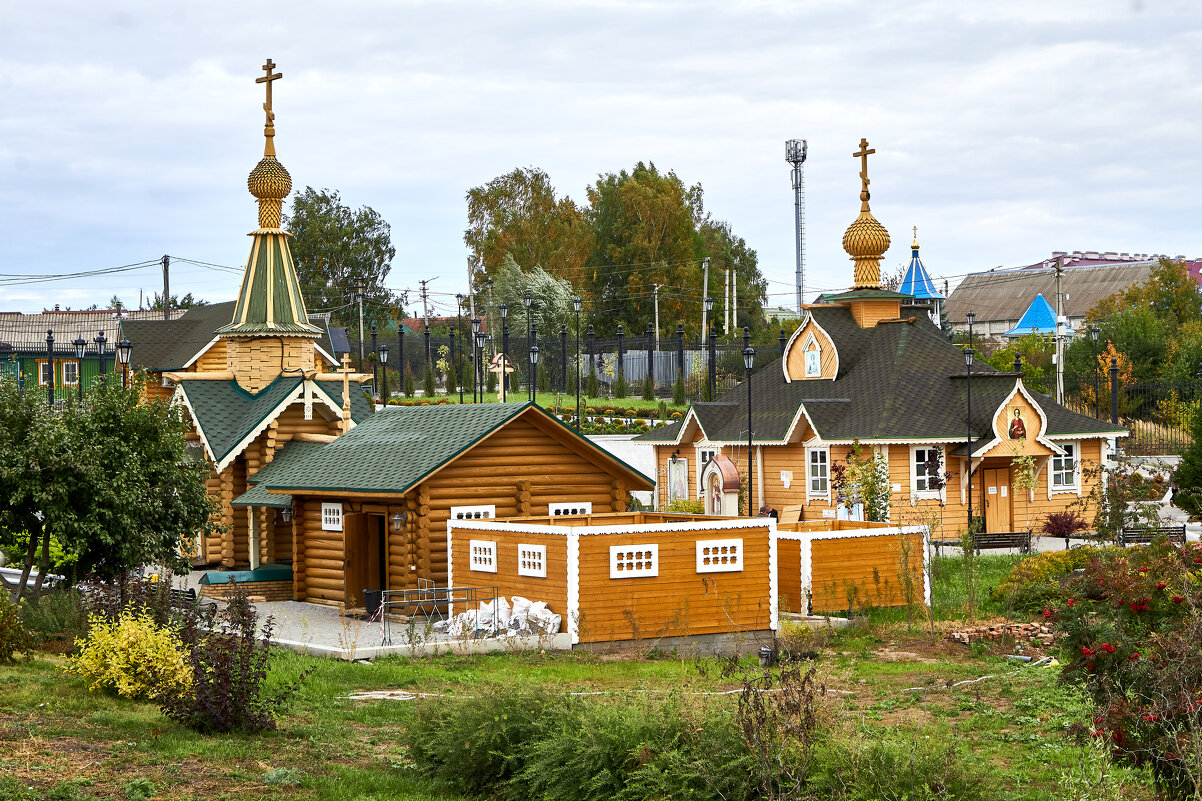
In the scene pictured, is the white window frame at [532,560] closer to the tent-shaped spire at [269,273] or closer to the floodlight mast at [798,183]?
the tent-shaped spire at [269,273]

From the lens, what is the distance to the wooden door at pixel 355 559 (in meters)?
23.3

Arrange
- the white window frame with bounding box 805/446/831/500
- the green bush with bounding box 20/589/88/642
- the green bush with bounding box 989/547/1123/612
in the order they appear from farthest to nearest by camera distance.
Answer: the white window frame with bounding box 805/446/831/500 → the green bush with bounding box 989/547/1123/612 → the green bush with bounding box 20/589/88/642

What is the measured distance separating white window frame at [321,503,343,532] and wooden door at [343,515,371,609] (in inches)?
8.8

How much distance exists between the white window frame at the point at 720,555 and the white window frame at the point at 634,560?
2.44 feet

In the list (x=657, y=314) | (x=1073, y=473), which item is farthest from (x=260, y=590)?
(x=657, y=314)

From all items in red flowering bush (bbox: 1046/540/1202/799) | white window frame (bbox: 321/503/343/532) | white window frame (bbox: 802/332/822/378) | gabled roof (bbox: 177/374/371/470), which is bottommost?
red flowering bush (bbox: 1046/540/1202/799)

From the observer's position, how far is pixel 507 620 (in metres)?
19.6

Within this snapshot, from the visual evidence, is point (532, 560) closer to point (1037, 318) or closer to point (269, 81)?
point (269, 81)

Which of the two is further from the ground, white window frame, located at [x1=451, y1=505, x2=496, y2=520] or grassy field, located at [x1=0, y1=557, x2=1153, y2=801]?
white window frame, located at [x1=451, y1=505, x2=496, y2=520]

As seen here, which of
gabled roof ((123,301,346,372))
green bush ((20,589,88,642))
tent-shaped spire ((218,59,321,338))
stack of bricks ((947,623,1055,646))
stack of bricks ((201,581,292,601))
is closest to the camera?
green bush ((20,589,88,642))

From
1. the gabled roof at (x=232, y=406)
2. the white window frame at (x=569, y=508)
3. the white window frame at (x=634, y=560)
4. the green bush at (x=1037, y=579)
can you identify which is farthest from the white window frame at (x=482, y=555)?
the green bush at (x=1037, y=579)

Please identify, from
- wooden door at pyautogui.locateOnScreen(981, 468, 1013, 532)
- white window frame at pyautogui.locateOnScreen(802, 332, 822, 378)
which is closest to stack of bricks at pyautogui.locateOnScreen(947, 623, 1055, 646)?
wooden door at pyautogui.locateOnScreen(981, 468, 1013, 532)

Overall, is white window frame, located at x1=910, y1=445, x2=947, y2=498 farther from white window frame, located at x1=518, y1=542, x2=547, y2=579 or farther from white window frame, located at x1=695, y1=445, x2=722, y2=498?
white window frame, located at x1=518, y1=542, x2=547, y2=579

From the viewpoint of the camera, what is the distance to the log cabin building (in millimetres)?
32188
